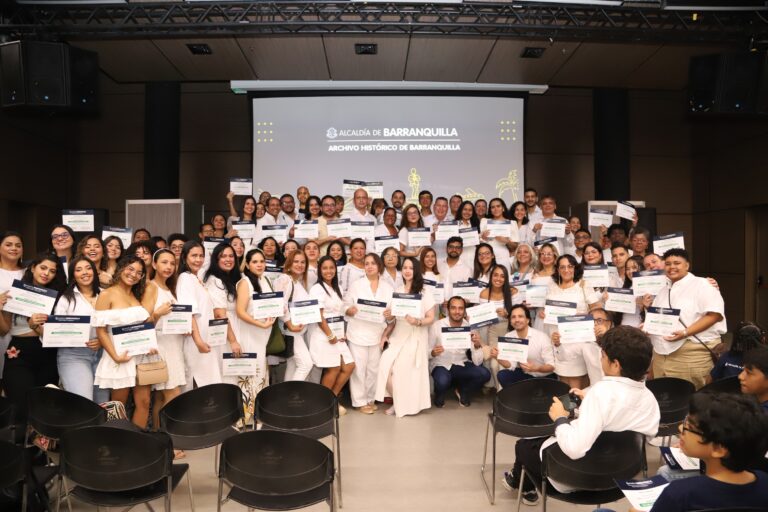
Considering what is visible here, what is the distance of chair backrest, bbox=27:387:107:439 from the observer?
124 inches

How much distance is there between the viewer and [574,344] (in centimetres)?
525

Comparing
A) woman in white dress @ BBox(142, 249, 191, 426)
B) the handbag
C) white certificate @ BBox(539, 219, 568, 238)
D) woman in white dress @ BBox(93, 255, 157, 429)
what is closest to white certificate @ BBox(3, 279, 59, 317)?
woman in white dress @ BBox(93, 255, 157, 429)

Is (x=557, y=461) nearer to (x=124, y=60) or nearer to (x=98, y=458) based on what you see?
(x=98, y=458)

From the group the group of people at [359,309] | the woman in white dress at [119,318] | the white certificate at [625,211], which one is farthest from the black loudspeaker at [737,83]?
the woman in white dress at [119,318]

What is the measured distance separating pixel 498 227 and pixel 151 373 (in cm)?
431

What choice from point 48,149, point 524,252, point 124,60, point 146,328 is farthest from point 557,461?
point 48,149

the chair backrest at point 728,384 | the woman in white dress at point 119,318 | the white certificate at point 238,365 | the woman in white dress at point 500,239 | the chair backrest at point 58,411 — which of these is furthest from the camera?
the woman in white dress at point 500,239

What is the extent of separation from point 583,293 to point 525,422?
2286 mm

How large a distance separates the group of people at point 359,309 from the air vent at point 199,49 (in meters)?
2.44

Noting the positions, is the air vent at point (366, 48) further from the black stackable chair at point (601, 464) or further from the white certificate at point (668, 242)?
the black stackable chair at point (601, 464)

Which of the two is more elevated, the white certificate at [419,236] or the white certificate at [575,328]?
the white certificate at [419,236]

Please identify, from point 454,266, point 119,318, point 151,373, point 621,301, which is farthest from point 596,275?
point 119,318

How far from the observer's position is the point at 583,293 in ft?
18.3

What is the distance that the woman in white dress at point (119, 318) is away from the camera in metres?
4.11
